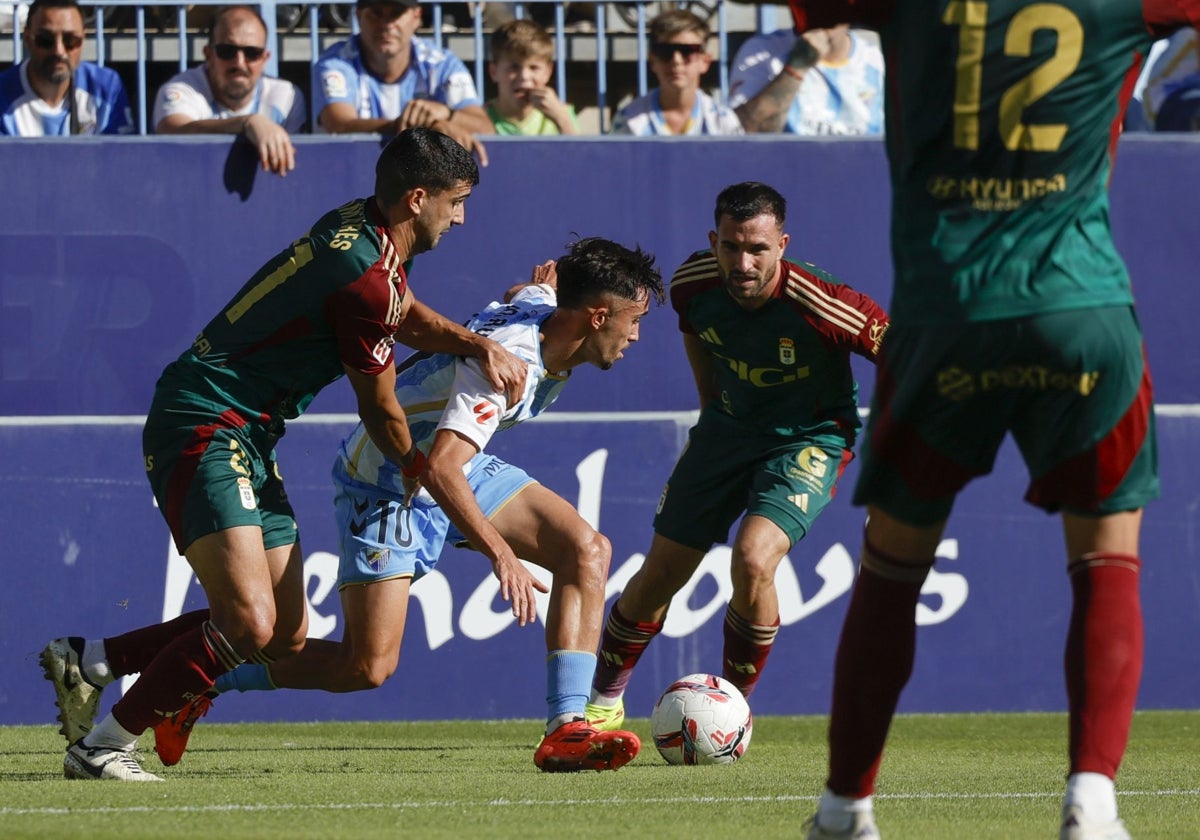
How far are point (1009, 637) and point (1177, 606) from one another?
0.90 meters

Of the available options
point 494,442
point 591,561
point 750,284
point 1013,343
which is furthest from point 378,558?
point 1013,343

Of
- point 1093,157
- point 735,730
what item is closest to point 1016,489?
point 735,730

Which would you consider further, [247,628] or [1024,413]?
[247,628]

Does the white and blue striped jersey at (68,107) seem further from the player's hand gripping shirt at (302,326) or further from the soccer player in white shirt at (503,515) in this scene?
the player's hand gripping shirt at (302,326)

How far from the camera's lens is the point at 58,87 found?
9.98m

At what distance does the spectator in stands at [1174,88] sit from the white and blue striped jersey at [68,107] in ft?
19.8

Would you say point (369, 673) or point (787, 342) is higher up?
point (787, 342)

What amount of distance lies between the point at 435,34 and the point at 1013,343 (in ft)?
24.8

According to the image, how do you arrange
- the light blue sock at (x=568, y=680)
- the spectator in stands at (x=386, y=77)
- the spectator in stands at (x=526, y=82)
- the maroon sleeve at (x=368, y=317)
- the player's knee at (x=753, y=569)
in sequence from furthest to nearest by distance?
the spectator in stands at (x=526, y=82) → the spectator in stands at (x=386, y=77) → the player's knee at (x=753, y=569) → the light blue sock at (x=568, y=680) → the maroon sleeve at (x=368, y=317)

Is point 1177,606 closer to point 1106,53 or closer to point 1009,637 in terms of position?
point 1009,637

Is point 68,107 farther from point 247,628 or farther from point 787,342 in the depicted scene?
point 247,628

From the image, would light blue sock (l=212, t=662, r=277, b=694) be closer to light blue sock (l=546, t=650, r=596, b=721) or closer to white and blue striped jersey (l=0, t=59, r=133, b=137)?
light blue sock (l=546, t=650, r=596, b=721)

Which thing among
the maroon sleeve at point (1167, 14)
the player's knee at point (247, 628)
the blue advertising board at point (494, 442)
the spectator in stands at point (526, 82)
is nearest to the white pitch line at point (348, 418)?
the blue advertising board at point (494, 442)

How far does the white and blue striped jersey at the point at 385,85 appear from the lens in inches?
396
